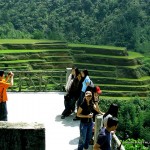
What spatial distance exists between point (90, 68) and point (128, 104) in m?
16.2

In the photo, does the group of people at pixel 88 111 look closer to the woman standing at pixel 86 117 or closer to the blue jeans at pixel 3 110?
the woman standing at pixel 86 117

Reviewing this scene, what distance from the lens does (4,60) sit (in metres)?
50.7

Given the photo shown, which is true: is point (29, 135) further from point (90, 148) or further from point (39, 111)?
point (39, 111)

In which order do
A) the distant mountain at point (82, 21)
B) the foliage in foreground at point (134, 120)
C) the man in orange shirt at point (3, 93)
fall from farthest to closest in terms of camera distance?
the distant mountain at point (82, 21) → the foliage in foreground at point (134, 120) → the man in orange shirt at point (3, 93)

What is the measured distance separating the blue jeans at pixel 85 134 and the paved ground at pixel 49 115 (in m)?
0.53

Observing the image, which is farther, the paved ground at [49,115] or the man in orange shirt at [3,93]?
the paved ground at [49,115]

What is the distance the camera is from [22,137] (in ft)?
9.45

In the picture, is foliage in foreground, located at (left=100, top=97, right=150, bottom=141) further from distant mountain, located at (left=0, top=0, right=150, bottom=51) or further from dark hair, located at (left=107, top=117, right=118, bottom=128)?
distant mountain, located at (left=0, top=0, right=150, bottom=51)

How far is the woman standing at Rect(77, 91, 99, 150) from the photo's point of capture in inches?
258

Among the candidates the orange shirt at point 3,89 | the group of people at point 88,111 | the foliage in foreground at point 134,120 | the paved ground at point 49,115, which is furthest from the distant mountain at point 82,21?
the orange shirt at point 3,89

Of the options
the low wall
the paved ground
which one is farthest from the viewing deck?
the low wall

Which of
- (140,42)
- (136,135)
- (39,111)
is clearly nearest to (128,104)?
(136,135)

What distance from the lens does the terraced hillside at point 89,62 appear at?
5062 centimetres

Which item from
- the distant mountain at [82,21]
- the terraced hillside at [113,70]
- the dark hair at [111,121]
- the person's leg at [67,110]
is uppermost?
the distant mountain at [82,21]
